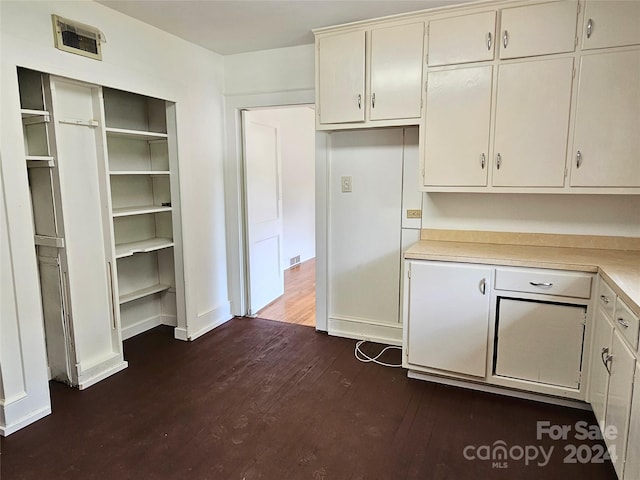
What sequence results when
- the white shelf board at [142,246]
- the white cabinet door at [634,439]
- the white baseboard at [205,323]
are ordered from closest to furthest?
the white cabinet door at [634,439] → the white shelf board at [142,246] → the white baseboard at [205,323]

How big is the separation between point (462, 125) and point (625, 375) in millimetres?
1609

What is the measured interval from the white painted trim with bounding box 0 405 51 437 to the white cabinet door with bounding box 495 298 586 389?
260cm

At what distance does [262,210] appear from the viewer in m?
4.04

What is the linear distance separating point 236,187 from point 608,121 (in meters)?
2.74

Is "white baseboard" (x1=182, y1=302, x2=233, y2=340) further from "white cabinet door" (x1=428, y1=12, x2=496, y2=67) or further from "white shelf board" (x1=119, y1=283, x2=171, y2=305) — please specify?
"white cabinet door" (x1=428, y1=12, x2=496, y2=67)

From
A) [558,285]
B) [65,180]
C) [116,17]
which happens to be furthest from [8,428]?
[558,285]

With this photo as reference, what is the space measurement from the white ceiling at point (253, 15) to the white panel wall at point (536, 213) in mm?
1282

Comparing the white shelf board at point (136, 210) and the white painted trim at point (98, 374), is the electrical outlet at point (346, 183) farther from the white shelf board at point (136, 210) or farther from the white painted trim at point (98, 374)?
the white painted trim at point (98, 374)

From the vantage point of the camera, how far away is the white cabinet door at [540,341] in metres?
2.23

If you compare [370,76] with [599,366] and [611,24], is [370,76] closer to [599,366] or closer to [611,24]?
[611,24]

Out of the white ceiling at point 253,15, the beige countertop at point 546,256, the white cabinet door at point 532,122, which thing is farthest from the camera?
the white ceiling at point 253,15

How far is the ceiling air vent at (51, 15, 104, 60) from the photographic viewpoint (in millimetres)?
2232

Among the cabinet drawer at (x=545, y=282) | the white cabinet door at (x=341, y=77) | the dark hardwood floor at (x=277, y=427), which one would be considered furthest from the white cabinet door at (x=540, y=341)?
the white cabinet door at (x=341, y=77)

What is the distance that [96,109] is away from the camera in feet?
8.32
